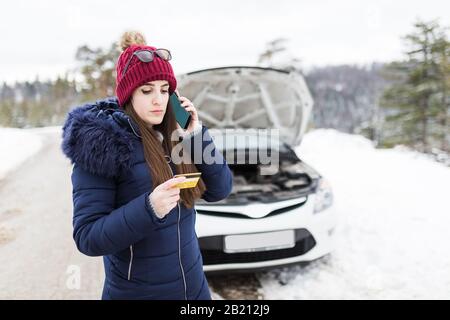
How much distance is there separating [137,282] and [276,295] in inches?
78.8

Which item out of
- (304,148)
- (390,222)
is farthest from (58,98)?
(390,222)

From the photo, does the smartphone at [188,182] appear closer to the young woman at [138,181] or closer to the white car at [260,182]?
the young woman at [138,181]

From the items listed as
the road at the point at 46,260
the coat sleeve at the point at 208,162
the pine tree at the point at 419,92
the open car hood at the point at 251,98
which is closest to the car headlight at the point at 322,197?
the road at the point at 46,260

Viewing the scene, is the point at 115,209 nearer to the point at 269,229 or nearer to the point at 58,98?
the point at 269,229

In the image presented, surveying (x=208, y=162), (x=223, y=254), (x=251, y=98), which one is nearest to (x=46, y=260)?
(x=223, y=254)

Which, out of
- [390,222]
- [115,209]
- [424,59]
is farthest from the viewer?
[424,59]

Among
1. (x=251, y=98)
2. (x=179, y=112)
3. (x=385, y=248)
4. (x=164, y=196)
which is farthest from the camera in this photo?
(x=251, y=98)

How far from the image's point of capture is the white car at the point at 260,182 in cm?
302

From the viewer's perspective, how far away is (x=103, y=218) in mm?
1178

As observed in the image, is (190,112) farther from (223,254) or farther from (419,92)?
(419,92)

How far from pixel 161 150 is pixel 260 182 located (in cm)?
335

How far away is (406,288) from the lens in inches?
119

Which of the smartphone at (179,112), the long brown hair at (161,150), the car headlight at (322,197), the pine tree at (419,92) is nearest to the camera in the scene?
the long brown hair at (161,150)

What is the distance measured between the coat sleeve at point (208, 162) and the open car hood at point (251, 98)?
2895mm
